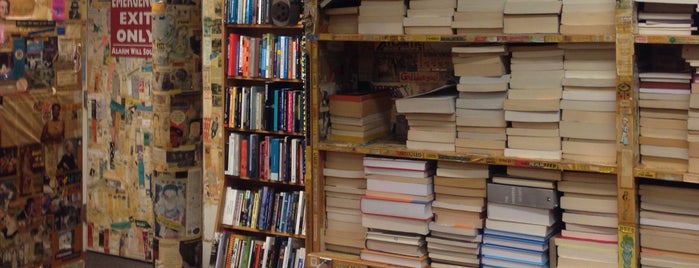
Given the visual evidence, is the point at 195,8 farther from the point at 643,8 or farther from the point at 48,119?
the point at 643,8

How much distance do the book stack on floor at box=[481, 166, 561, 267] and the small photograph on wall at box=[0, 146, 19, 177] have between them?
2210 mm

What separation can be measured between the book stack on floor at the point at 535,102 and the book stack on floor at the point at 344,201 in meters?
0.75

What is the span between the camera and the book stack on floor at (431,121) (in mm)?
3434

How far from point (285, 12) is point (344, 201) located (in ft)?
→ 4.17

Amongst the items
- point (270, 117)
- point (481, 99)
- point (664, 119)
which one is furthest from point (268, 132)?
point (664, 119)

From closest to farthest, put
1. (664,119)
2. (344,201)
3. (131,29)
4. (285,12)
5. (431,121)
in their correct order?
(664,119), (431,121), (344,201), (285,12), (131,29)

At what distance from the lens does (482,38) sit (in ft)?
10.7

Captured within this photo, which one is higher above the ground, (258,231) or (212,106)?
(212,106)

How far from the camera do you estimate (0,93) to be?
3.63 metres

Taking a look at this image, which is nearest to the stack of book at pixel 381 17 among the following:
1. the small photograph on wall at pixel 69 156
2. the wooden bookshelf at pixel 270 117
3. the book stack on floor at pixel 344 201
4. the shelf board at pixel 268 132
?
the book stack on floor at pixel 344 201

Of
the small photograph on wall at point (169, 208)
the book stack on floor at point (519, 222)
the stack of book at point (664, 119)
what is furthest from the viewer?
the small photograph on wall at point (169, 208)

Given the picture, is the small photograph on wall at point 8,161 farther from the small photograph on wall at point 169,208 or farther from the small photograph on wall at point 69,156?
the small photograph on wall at point 169,208

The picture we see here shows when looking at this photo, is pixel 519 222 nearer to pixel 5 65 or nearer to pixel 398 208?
pixel 398 208

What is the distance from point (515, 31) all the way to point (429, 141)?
→ 2.03 ft
